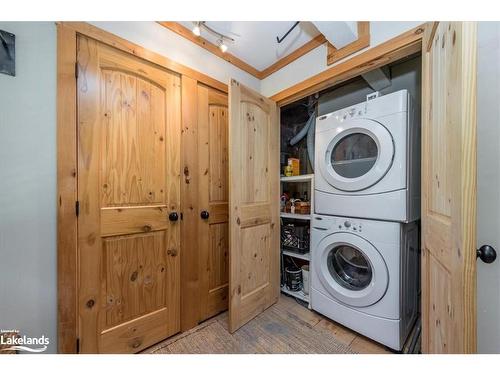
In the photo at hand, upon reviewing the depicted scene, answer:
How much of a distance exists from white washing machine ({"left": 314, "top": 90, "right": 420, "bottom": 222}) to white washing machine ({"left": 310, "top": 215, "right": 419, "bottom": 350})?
12cm

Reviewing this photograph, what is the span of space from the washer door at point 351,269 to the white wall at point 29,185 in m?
1.67

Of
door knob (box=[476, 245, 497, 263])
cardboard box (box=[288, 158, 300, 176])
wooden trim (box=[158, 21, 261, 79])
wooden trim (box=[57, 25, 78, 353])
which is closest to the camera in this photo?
door knob (box=[476, 245, 497, 263])

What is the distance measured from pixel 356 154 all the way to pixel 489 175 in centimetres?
70

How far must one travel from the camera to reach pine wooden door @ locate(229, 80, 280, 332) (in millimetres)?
1402

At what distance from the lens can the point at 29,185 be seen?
3.08 ft

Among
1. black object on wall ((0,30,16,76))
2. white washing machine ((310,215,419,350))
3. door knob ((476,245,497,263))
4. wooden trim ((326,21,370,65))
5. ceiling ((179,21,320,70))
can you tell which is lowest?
white washing machine ((310,215,419,350))

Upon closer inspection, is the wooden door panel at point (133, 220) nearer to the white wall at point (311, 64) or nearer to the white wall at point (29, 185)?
the white wall at point (29, 185)

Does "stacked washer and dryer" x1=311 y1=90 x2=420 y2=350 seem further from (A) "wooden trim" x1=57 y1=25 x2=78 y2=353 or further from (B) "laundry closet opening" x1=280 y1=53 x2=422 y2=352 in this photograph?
(A) "wooden trim" x1=57 y1=25 x2=78 y2=353

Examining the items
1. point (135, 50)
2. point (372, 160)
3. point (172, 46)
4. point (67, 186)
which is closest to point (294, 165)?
point (372, 160)

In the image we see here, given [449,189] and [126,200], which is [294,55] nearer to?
[449,189]

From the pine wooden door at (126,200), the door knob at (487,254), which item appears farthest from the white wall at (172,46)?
the door knob at (487,254)

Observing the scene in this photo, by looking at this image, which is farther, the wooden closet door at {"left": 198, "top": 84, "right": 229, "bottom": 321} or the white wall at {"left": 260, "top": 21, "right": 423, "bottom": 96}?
the wooden closet door at {"left": 198, "top": 84, "right": 229, "bottom": 321}

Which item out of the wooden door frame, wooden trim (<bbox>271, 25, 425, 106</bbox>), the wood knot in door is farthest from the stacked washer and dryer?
the wooden door frame
